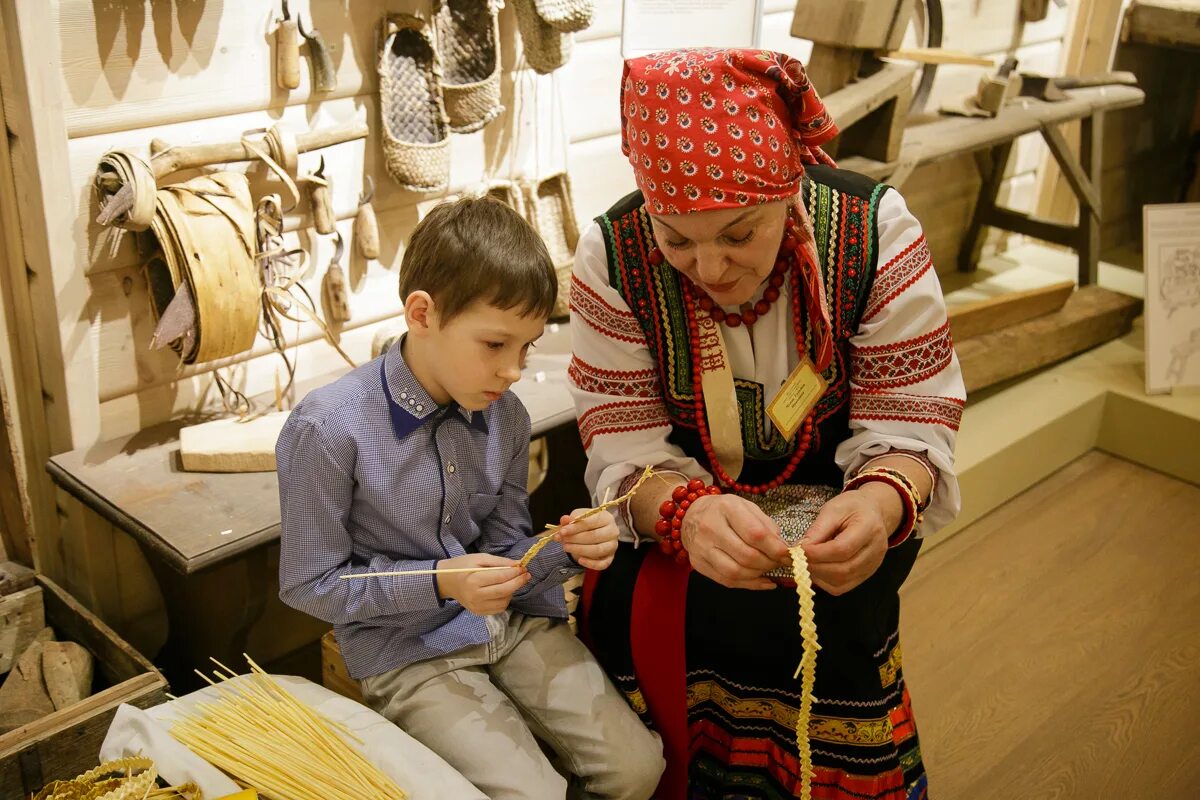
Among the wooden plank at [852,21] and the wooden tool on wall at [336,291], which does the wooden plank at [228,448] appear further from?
the wooden plank at [852,21]

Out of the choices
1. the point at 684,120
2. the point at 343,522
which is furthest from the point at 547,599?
the point at 684,120

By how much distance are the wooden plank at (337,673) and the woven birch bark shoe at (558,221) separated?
104cm

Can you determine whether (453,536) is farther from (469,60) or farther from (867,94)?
(867,94)

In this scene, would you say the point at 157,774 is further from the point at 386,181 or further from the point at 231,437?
the point at 386,181

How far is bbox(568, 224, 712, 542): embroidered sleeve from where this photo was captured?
5.66 ft

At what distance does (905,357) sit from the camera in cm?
168

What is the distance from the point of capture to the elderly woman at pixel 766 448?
1.57 meters

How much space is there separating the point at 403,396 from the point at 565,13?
1.05 meters

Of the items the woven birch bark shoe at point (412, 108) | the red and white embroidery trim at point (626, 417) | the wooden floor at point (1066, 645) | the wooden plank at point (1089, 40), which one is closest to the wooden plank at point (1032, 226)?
the wooden plank at point (1089, 40)

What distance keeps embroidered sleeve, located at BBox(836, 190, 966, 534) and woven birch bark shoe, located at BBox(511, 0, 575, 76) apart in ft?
2.99

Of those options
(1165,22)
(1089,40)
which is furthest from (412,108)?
(1165,22)

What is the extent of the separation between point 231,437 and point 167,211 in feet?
1.37

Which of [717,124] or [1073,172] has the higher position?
[717,124]

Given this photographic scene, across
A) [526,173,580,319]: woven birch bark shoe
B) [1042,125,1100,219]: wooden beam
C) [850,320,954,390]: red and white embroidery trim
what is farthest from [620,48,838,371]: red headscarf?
[1042,125,1100,219]: wooden beam
